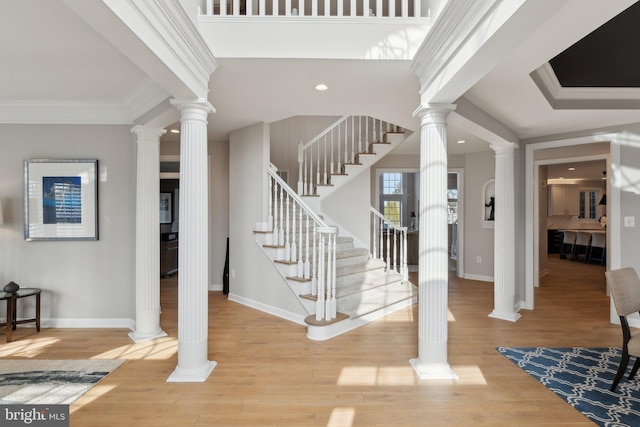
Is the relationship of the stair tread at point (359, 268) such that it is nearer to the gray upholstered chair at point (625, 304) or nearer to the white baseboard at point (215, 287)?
the white baseboard at point (215, 287)

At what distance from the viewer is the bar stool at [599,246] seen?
25.0 feet

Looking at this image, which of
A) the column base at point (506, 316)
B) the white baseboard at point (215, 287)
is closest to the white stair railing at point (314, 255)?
the white baseboard at point (215, 287)

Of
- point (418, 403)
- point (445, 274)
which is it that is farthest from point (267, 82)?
point (418, 403)

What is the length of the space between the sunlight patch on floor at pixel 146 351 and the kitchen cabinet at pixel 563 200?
36.6 feet

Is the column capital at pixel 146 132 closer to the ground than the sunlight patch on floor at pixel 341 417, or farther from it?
farther from it

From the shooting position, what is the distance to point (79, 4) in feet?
4.45

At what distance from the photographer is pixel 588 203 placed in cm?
1012

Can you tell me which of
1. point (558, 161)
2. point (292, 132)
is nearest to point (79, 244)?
point (292, 132)

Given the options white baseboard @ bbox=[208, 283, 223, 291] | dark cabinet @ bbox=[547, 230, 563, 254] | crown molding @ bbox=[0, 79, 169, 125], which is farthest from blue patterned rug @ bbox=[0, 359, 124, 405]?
dark cabinet @ bbox=[547, 230, 563, 254]

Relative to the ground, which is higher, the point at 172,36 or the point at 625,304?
the point at 172,36

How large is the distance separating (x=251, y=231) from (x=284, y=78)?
2.22 m

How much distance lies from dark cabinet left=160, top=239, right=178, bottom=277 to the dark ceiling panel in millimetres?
6688

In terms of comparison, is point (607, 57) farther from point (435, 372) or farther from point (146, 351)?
point (146, 351)

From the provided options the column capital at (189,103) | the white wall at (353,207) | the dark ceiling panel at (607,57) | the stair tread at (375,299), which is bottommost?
the stair tread at (375,299)
